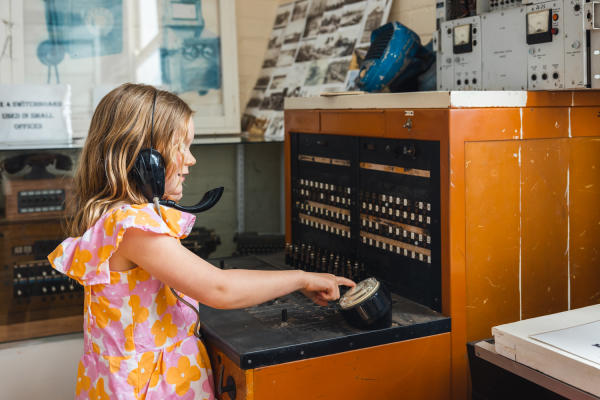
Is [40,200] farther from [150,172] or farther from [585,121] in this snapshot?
[585,121]

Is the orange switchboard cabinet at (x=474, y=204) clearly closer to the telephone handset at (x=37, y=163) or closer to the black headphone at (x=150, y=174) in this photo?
the black headphone at (x=150, y=174)

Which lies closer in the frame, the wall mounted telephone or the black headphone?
the black headphone

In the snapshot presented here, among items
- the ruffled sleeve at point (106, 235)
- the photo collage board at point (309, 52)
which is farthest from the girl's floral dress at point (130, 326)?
the photo collage board at point (309, 52)

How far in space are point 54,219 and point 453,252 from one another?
1.91 metres

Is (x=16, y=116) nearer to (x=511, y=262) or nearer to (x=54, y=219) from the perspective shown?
(x=54, y=219)

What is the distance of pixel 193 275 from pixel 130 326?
0.25m

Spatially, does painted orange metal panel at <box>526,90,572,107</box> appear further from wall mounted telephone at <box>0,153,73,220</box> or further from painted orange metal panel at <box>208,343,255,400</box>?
wall mounted telephone at <box>0,153,73,220</box>

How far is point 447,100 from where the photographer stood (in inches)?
64.5

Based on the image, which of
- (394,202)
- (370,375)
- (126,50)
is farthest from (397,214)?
(126,50)

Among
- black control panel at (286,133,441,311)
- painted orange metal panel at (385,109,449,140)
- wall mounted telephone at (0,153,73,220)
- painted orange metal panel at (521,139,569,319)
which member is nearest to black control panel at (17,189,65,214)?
wall mounted telephone at (0,153,73,220)

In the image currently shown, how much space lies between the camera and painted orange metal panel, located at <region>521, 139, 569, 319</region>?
1.79 meters

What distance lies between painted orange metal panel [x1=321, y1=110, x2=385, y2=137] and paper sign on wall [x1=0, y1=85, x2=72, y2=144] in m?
1.50

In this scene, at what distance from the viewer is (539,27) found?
1.72m

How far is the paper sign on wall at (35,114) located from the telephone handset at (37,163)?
0.76 feet
